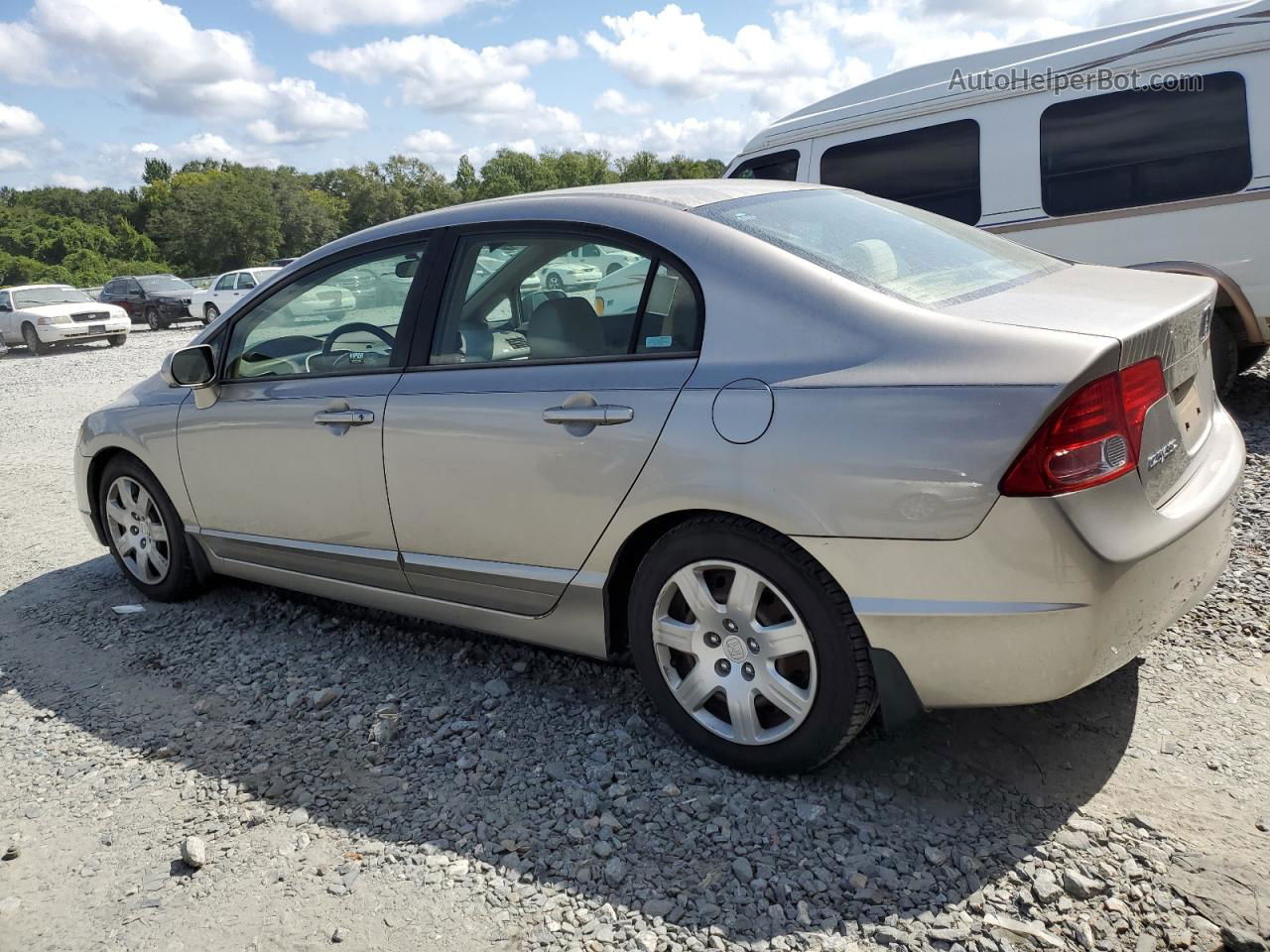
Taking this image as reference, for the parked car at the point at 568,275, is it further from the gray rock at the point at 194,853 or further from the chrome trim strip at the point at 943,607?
the gray rock at the point at 194,853

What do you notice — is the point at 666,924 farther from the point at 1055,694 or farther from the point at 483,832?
the point at 1055,694

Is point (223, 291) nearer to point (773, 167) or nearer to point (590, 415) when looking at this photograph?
point (773, 167)

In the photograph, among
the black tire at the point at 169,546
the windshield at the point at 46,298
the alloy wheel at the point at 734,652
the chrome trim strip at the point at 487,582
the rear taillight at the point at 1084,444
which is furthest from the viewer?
the windshield at the point at 46,298

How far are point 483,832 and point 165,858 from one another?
34.9 inches

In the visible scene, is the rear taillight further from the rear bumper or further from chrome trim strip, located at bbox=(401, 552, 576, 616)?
chrome trim strip, located at bbox=(401, 552, 576, 616)

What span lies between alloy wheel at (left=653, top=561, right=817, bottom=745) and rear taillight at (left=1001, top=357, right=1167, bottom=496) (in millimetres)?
706

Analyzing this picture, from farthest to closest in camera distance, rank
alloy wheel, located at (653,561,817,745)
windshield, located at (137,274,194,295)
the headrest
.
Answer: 1. windshield, located at (137,274,194,295)
2. the headrest
3. alloy wheel, located at (653,561,817,745)

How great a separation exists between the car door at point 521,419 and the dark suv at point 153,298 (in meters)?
26.2

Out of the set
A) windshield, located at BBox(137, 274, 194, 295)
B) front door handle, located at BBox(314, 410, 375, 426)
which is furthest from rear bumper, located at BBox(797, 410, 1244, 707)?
windshield, located at BBox(137, 274, 194, 295)

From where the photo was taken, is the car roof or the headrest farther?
the car roof

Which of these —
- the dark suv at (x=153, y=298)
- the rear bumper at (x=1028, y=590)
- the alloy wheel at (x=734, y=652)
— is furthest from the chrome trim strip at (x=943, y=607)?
the dark suv at (x=153, y=298)

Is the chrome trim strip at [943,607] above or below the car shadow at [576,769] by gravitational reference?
above

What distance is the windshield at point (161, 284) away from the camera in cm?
2742

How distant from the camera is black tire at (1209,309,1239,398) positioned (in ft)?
19.7
